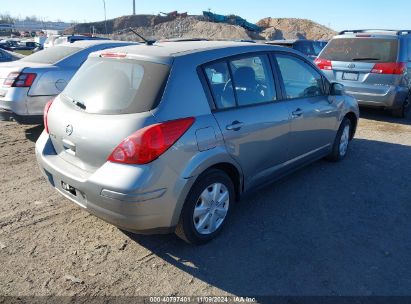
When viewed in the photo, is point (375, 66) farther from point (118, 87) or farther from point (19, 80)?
point (19, 80)

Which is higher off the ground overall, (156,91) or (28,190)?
(156,91)

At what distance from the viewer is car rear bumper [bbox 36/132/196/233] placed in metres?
2.70

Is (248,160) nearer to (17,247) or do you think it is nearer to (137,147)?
(137,147)

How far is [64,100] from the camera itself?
11.4 feet

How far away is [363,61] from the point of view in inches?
307

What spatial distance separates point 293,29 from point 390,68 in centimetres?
5989

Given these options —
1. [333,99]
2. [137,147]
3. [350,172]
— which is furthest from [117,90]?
[350,172]

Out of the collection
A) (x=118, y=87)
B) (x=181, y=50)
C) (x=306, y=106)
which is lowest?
(x=306, y=106)

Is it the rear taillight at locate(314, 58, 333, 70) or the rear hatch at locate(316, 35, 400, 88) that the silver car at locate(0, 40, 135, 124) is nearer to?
the rear taillight at locate(314, 58, 333, 70)

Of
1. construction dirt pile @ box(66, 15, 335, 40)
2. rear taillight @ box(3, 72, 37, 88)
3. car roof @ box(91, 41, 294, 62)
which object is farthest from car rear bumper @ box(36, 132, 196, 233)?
construction dirt pile @ box(66, 15, 335, 40)

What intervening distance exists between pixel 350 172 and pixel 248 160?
221 centimetres

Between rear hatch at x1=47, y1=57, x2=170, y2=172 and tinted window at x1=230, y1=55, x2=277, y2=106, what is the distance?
31.8 inches

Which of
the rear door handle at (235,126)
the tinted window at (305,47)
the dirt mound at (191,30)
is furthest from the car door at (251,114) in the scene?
the dirt mound at (191,30)

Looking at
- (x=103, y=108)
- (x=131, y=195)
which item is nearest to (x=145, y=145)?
(x=131, y=195)
